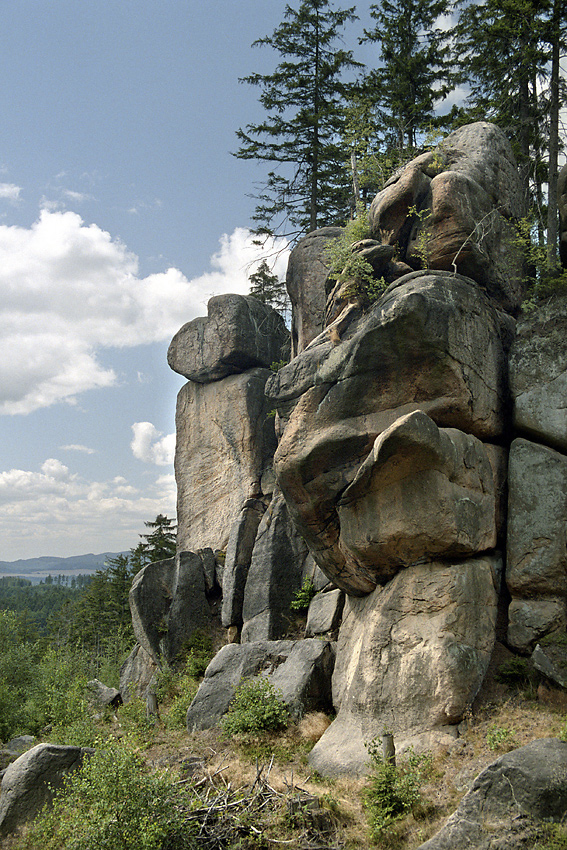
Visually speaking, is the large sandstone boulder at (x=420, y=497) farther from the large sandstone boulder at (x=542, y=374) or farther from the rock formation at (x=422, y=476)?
the large sandstone boulder at (x=542, y=374)

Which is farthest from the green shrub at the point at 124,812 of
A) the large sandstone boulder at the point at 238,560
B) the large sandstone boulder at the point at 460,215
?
the large sandstone boulder at the point at 460,215

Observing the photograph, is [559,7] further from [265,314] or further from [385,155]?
[265,314]

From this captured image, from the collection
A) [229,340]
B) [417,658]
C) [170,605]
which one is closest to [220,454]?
[229,340]

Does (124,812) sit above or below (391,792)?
above

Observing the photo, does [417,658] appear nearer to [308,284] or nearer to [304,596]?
[304,596]

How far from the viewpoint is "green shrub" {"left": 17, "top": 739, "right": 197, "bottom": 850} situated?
909 cm

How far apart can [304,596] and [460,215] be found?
1160 centimetres

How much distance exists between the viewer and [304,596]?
1903cm

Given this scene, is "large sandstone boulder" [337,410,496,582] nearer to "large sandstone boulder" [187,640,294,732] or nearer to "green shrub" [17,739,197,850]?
"large sandstone boulder" [187,640,294,732]

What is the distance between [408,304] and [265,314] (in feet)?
46.3

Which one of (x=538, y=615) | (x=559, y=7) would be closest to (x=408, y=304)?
(x=538, y=615)

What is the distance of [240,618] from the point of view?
2044cm

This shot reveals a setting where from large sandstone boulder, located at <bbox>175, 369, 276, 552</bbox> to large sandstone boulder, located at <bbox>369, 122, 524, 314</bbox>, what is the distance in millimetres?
9484

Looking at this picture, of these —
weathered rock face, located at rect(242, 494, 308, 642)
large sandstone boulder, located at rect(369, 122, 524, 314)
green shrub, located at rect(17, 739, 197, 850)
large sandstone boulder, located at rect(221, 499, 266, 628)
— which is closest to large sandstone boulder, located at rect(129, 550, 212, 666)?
large sandstone boulder, located at rect(221, 499, 266, 628)
